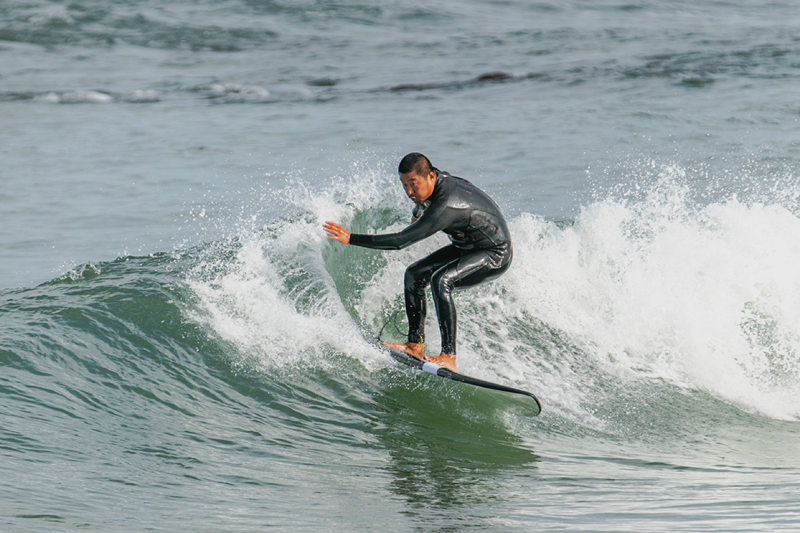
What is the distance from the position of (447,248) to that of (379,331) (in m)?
1.52

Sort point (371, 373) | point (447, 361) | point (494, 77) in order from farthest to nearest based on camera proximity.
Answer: point (494, 77), point (371, 373), point (447, 361)

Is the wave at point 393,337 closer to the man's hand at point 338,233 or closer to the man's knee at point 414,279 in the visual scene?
the man's knee at point 414,279

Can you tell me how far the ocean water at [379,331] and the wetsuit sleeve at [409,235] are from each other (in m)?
1.20

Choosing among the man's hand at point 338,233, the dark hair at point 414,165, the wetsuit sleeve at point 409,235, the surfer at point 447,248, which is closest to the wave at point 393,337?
Answer: the surfer at point 447,248

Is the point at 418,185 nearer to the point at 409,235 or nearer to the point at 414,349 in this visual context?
the point at 409,235

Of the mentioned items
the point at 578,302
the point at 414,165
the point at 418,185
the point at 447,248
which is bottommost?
the point at 578,302

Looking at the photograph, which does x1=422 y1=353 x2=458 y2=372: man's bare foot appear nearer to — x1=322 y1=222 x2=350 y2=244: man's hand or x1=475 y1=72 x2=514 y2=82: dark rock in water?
x1=322 y1=222 x2=350 y2=244: man's hand

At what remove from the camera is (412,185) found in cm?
679

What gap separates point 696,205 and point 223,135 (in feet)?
34.1

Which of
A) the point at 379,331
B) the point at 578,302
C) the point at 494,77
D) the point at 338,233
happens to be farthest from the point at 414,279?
the point at 494,77

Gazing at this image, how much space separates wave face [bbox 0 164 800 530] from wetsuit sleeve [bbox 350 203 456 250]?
45.4 inches

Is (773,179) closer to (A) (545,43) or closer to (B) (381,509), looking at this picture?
(B) (381,509)

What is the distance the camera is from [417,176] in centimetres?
675

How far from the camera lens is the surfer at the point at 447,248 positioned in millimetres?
6797
